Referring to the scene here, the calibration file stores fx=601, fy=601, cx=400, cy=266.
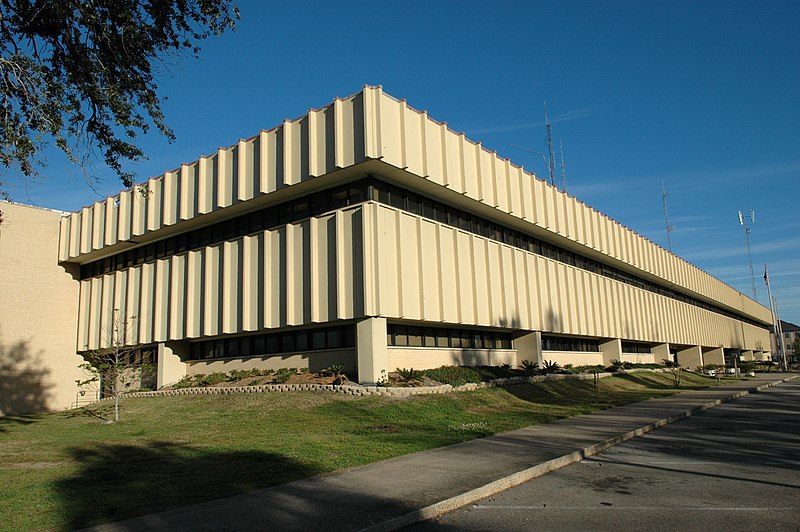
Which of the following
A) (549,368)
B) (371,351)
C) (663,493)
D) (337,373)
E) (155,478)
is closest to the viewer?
(663,493)

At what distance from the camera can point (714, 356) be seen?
6881 cm

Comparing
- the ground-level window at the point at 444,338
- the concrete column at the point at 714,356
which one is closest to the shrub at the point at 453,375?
the ground-level window at the point at 444,338

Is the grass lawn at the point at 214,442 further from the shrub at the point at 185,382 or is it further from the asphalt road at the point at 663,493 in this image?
the asphalt road at the point at 663,493

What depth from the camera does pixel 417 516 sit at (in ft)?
23.1

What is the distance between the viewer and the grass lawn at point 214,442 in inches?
330

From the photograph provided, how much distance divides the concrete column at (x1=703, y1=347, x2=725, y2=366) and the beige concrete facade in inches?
2516

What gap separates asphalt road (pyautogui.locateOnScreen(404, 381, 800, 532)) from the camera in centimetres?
676

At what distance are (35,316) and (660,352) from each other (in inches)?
1874

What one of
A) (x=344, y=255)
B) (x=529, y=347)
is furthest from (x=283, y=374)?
(x=529, y=347)

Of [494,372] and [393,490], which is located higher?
[494,372]

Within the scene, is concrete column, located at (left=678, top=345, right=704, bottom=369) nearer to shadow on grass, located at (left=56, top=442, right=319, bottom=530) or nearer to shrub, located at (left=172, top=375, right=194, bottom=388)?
shrub, located at (left=172, top=375, right=194, bottom=388)

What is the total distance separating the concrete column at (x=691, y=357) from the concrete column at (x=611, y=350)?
21.9 metres

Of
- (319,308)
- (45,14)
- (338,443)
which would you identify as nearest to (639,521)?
(338,443)

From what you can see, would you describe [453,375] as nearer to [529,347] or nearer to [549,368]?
[529,347]
